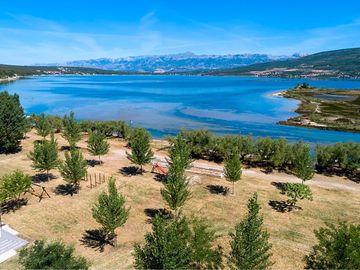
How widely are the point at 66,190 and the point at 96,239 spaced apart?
15274mm

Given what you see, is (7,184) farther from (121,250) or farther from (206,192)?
(206,192)

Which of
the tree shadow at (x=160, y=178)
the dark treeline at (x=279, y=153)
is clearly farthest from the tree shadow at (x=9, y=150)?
the dark treeline at (x=279, y=153)

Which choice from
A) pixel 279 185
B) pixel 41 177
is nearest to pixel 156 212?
pixel 279 185

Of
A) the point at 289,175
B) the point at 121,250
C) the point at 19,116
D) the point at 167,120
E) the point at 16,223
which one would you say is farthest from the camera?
the point at 167,120

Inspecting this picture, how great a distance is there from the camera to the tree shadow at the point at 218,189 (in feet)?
159

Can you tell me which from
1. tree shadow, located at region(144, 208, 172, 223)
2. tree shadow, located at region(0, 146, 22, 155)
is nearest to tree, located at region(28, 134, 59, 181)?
tree shadow, located at region(144, 208, 172, 223)

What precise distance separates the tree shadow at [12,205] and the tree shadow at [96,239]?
11.7 meters

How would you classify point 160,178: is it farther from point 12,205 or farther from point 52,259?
point 52,259

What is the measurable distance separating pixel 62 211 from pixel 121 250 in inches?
481

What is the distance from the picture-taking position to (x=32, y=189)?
152 feet

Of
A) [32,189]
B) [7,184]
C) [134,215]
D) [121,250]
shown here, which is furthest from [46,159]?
[121,250]

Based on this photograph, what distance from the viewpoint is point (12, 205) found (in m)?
42.6

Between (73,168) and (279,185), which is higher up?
(73,168)

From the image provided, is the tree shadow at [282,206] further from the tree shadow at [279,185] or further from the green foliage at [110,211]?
the green foliage at [110,211]
